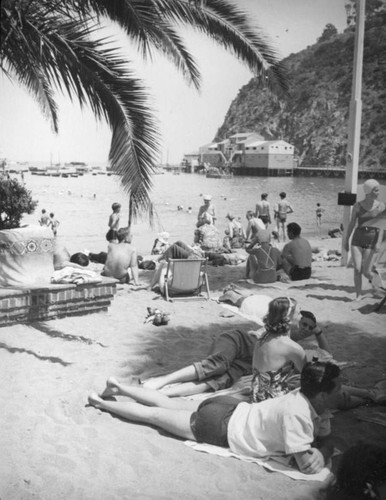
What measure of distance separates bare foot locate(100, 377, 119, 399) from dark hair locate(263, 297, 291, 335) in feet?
3.39

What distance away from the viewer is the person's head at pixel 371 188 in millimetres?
5773

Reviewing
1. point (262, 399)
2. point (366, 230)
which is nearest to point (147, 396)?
point (262, 399)

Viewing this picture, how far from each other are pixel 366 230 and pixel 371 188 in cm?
48

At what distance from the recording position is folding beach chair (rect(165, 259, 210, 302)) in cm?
637

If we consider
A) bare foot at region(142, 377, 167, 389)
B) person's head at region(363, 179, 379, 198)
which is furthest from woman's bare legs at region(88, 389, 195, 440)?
person's head at region(363, 179, 379, 198)

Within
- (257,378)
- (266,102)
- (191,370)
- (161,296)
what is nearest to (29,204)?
(161,296)

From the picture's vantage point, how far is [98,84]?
4.58 m

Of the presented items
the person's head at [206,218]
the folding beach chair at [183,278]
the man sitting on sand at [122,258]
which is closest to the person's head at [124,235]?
the man sitting on sand at [122,258]

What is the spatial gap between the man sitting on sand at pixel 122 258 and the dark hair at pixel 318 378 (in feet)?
15.0

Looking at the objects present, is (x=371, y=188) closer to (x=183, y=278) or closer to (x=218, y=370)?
(x=183, y=278)

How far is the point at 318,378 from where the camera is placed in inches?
101

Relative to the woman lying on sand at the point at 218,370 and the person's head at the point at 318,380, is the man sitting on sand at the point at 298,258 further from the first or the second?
the person's head at the point at 318,380

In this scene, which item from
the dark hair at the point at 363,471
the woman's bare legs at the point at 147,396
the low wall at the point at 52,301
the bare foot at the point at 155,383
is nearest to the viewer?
the dark hair at the point at 363,471

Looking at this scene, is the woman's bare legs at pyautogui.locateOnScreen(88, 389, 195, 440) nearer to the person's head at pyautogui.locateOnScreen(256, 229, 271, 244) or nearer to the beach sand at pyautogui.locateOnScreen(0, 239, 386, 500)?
the beach sand at pyautogui.locateOnScreen(0, 239, 386, 500)
